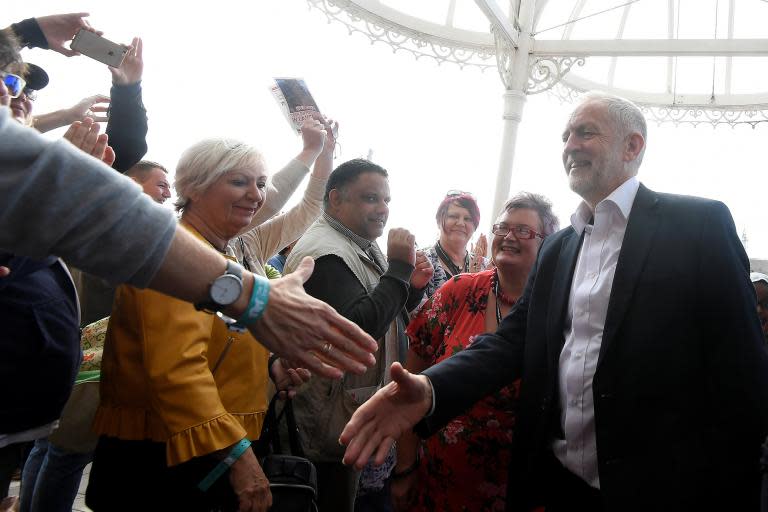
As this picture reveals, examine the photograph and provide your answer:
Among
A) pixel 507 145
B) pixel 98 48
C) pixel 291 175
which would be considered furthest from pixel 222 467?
pixel 507 145

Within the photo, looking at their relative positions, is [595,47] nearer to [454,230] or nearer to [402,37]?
[402,37]

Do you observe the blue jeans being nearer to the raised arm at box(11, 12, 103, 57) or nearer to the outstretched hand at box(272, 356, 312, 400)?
the outstretched hand at box(272, 356, 312, 400)

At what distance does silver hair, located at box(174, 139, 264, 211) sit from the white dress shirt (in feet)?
4.01

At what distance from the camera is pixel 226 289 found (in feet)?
3.29

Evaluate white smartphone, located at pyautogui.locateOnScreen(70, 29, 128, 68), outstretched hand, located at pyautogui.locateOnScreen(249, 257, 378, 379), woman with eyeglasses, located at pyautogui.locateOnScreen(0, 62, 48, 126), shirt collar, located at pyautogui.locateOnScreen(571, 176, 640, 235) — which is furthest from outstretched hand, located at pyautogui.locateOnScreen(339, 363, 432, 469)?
white smartphone, located at pyautogui.locateOnScreen(70, 29, 128, 68)

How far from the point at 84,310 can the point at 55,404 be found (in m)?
0.57

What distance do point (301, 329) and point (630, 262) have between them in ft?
3.24

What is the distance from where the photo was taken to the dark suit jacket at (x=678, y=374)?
1.32 metres

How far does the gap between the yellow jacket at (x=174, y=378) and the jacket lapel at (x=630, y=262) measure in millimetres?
1094

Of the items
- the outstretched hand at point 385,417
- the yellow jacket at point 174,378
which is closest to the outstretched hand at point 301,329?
the outstretched hand at point 385,417

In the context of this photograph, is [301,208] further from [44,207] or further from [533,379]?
[44,207]

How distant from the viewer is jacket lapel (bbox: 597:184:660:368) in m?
1.46

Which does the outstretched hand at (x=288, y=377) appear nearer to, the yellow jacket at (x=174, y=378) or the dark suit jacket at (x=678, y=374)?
the yellow jacket at (x=174, y=378)

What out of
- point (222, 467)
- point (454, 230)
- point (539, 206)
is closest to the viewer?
point (222, 467)
